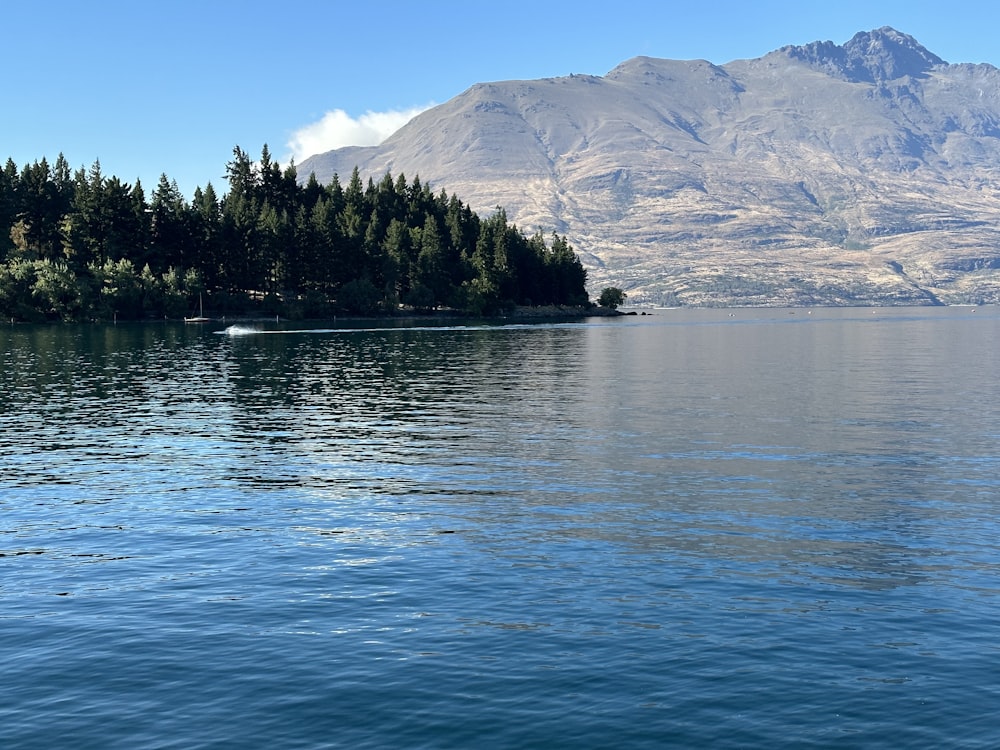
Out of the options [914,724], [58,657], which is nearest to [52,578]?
[58,657]

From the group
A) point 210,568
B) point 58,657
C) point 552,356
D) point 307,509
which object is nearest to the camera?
point 58,657

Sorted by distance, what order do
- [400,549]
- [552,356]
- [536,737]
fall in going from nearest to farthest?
[536,737] < [400,549] < [552,356]

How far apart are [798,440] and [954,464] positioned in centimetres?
1034

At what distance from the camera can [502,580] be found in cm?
2895

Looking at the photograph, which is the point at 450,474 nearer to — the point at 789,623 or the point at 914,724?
the point at 789,623

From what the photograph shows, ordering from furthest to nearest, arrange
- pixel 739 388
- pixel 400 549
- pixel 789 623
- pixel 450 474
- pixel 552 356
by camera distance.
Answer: pixel 552 356 < pixel 739 388 < pixel 450 474 < pixel 400 549 < pixel 789 623

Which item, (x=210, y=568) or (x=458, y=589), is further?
(x=210, y=568)

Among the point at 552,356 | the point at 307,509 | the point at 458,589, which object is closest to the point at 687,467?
the point at 307,509

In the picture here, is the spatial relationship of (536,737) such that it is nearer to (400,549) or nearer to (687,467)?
(400,549)

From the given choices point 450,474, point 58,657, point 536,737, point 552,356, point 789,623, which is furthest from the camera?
point 552,356

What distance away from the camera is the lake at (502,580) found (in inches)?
778

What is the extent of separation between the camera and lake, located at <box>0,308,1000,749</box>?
1975cm

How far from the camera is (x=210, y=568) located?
3042 cm

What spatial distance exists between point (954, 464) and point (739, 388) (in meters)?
41.2
